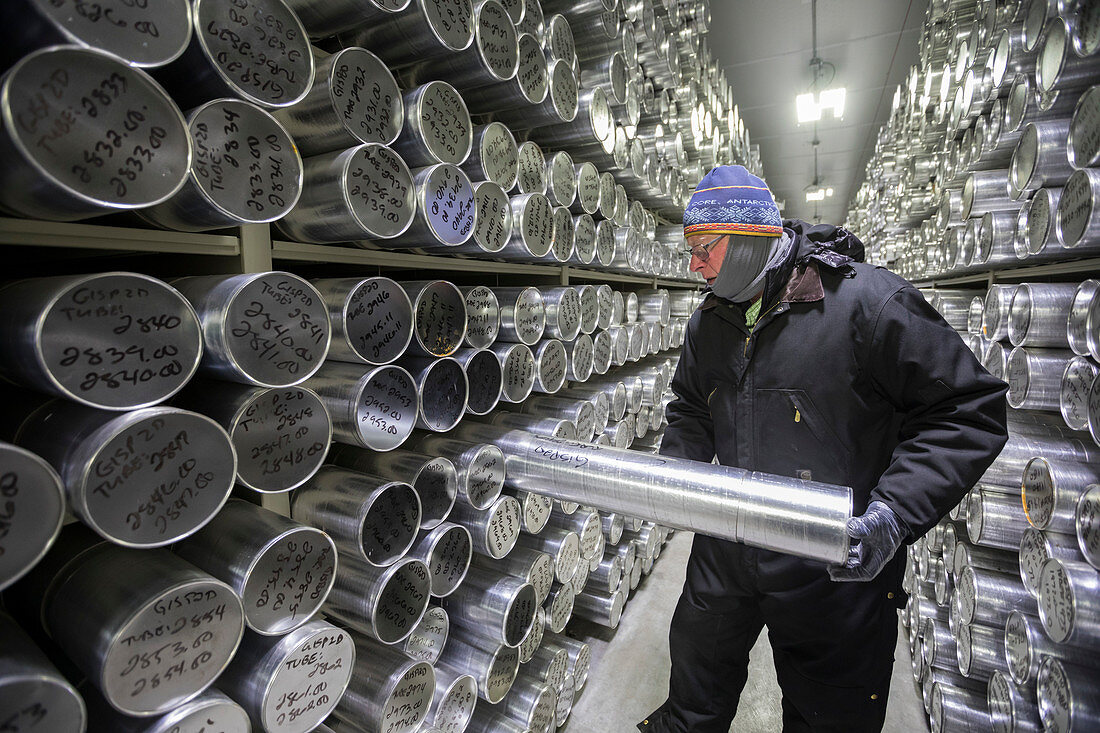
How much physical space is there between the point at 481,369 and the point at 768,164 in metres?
10.5

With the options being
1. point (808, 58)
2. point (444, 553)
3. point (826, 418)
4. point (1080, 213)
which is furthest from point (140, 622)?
point (808, 58)

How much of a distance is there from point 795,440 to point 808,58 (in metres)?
5.95

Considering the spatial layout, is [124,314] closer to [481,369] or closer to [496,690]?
[481,369]

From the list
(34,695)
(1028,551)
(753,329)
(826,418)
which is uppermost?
(753,329)

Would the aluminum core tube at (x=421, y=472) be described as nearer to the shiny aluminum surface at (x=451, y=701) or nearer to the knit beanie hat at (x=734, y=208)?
the shiny aluminum surface at (x=451, y=701)

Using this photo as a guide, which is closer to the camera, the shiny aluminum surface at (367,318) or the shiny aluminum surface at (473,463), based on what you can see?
the shiny aluminum surface at (367,318)

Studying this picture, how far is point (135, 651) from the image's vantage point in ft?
2.54

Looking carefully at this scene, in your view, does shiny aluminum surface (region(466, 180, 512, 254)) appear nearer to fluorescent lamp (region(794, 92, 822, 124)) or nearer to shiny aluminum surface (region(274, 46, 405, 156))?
shiny aluminum surface (region(274, 46, 405, 156))

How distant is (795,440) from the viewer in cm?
160

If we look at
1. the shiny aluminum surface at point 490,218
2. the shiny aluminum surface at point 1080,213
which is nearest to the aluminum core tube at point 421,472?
the shiny aluminum surface at point 490,218

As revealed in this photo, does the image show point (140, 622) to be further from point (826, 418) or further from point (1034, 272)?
point (1034, 272)

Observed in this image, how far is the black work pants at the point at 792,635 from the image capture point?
159cm

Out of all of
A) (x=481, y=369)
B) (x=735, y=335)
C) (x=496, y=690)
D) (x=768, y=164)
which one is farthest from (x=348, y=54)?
(x=768, y=164)

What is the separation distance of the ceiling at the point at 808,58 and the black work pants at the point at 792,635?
5.03 m
